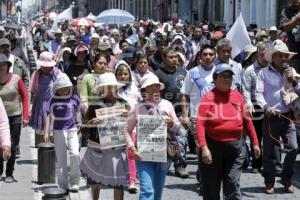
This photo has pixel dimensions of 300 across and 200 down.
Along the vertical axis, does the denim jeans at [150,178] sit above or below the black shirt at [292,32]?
below

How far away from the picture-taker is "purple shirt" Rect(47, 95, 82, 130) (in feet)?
31.3

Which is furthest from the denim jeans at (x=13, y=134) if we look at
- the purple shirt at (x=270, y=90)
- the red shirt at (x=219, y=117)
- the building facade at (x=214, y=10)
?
the building facade at (x=214, y=10)

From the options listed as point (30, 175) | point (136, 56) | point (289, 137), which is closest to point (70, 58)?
point (136, 56)

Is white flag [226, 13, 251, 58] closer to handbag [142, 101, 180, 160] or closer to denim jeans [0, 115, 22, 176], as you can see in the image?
denim jeans [0, 115, 22, 176]

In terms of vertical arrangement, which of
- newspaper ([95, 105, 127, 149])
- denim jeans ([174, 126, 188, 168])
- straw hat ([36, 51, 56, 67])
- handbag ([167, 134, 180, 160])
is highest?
straw hat ([36, 51, 56, 67])

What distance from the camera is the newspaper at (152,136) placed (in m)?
7.92

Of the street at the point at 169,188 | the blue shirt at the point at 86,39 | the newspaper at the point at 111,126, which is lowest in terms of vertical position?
the street at the point at 169,188

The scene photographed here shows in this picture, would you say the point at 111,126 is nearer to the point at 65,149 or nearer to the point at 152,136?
the point at 152,136

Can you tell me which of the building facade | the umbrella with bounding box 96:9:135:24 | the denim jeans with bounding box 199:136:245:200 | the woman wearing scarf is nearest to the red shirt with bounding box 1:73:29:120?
the woman wearing scarf

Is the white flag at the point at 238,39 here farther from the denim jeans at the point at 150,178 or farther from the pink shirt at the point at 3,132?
the pink shirt at the point at 3,132

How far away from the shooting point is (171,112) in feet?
26.6

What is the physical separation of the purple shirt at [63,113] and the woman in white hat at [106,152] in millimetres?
1149

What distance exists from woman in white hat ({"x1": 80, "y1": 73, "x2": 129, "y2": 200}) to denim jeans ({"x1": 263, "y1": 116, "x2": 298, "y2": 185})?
2148 millimetres

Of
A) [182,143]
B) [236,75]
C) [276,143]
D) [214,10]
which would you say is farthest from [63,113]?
[214,10]
